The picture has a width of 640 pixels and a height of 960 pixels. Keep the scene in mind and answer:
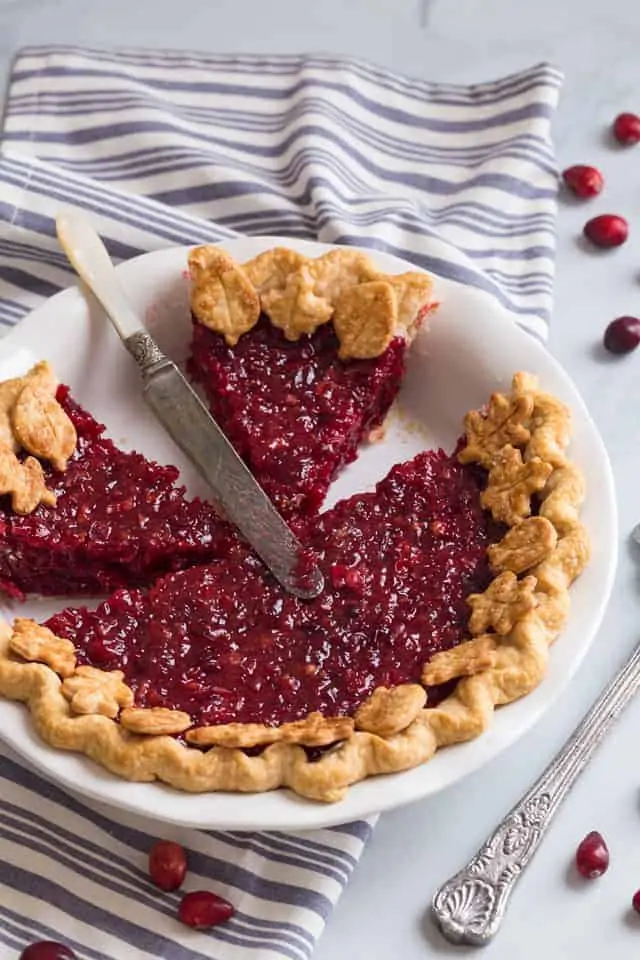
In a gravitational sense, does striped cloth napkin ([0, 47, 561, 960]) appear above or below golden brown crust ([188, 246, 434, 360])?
above

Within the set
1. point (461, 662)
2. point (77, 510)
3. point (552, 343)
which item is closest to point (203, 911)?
point (461, 662)

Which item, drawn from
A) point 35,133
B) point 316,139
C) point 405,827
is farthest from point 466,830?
point 35,133

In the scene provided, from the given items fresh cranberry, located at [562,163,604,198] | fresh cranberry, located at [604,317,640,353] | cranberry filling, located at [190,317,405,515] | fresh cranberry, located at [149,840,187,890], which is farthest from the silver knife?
fresh cranberry, located at [562,163,604,198]

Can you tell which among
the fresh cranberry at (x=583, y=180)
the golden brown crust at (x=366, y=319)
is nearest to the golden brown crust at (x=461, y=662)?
the golden brown crust at (x=366, y=319)

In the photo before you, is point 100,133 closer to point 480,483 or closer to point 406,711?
point 480,483

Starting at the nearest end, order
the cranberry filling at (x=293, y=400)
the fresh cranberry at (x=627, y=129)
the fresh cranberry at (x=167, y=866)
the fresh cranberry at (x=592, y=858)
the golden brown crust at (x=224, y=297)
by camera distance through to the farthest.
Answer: the fresh cranberry at (x=167, y=866) → the fresh cranberry at (x=592, y=858) → the cranberry filling at (x=293, y=400) → the golden brown crust at (x=224, y=297) → the fresh cranberry at (x=627, y=129)

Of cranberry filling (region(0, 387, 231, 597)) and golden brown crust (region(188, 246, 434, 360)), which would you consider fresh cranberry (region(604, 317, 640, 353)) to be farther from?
cranberry filling (region(0, 387, 231, 597))

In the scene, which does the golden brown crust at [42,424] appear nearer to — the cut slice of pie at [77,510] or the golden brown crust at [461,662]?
the cut slice of pie at [77,510]
